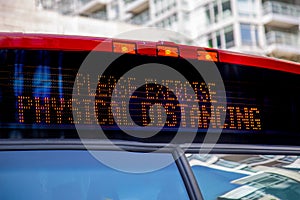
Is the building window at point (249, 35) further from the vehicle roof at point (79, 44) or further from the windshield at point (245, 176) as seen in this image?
the windshield at point (245, 176)

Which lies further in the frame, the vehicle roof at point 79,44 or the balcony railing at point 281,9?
the balcony railing at point 281,9

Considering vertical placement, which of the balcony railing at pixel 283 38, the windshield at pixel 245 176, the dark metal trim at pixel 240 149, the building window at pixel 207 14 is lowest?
the windshield at pixel 245 176

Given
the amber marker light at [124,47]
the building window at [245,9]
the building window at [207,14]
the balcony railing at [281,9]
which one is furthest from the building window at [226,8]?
the amber marker light at [124,47]

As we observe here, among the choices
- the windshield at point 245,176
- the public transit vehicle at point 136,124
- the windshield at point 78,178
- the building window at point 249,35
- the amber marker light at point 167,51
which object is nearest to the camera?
the windshield at point 78,178

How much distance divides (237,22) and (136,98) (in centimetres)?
2983

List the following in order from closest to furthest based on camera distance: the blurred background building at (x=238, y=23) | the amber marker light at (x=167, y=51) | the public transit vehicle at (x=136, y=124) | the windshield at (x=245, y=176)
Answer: the public transit vehicle at (x=136, y=124) → the windshield at (x=245, y=176) → the amber marker light at (x=167, y=51) → the blurred background building at (x=238, y=23)

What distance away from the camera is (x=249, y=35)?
1243 inches

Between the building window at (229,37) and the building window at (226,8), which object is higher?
the building window at (226,8)

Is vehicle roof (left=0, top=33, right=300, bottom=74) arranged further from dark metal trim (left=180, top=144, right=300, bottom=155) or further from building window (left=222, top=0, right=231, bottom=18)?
building window (left=222, top=0, right=231, bottom=18)

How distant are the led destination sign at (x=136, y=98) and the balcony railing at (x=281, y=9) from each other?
30.4 metres

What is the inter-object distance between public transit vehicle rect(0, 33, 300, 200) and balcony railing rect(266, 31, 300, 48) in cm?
2983

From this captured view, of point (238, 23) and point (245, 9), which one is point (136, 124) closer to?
point (238, 23)

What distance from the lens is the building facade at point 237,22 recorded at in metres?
31.5

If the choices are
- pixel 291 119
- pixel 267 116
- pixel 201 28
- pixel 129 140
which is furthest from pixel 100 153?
pixel 201 28
